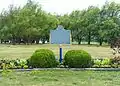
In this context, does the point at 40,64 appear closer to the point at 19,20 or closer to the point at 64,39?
the point at 64,39

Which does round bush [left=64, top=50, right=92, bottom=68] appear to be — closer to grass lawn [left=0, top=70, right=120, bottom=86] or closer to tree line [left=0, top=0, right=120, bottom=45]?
grass lawn [left=0, top=70, right=120, bottom=86]

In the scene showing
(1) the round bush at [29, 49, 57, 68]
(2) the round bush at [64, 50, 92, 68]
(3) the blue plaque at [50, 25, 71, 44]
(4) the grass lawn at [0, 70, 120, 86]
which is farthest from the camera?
(3) the blue plaque at [50, 25, 71, 44]

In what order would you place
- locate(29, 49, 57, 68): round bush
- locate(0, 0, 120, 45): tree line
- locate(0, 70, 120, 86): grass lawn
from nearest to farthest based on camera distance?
locate(0, 70, 120, 86): grass lawn
locate(29, 49, 57, 68): round bush
locate(0, 0, 120, 45): tree line

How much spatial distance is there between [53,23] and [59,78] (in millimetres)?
55567

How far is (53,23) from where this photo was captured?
66.1 m

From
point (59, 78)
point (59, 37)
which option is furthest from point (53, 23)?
point (59, 78)

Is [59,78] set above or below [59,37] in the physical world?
below

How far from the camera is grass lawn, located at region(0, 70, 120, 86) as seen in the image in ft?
31.9

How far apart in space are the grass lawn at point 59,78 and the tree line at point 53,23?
151 feet

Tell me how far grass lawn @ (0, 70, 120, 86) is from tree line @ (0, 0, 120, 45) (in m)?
46.2

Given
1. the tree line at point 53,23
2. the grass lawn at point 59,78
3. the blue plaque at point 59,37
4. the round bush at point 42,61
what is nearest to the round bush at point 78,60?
the round bush at point 42,61

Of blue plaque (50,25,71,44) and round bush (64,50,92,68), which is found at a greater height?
blue plaque (50,25,71,44)

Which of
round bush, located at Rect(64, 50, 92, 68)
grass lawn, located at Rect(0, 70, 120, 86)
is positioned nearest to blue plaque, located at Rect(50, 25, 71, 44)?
round bush, located at Rect(64, 50, 92, 68)

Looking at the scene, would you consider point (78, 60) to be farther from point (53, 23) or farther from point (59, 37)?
point (53, 23)
